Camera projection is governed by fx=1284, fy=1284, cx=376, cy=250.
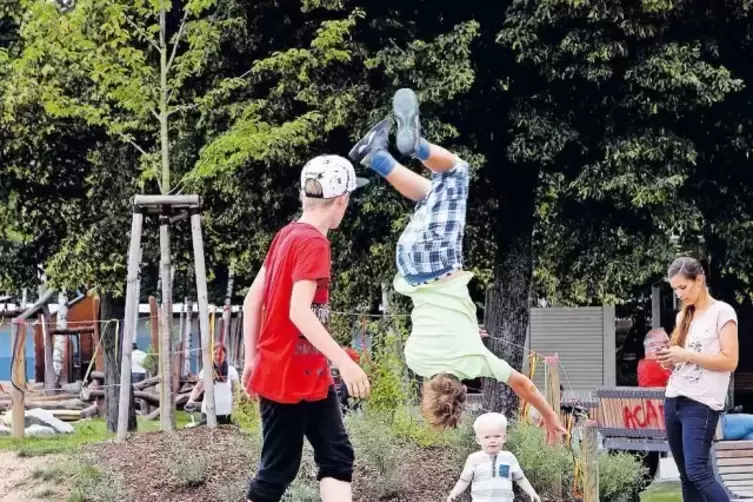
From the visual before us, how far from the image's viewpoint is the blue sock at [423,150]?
19.8 feet

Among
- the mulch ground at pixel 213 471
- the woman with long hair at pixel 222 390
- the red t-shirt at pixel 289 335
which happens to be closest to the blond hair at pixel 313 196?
the red t-shirt at pixel 289 335

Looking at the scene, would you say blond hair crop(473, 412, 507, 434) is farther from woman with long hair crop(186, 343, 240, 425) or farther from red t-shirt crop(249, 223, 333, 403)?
woman with long hair crop(186, 343, 240, 425)

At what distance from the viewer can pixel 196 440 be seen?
11945 mm

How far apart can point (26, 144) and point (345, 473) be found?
13.8 metres

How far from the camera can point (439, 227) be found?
6.19 metres

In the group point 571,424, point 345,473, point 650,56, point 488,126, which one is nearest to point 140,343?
point 488,126

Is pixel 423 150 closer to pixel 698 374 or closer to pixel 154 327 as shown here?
pixel 698 374

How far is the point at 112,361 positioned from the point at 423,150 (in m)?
15.6

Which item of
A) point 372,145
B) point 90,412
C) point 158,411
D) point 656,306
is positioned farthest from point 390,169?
point 90,412

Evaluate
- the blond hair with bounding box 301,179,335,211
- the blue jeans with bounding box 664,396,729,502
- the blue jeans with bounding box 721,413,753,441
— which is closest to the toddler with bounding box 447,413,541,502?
the blue jeans with bounding box 664,396,729,502

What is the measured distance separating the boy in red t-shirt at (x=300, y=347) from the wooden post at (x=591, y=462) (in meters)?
3.30

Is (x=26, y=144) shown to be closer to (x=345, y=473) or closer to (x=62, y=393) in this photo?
(x=62, y=393)

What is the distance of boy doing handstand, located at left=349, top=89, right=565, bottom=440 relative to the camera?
6.18m

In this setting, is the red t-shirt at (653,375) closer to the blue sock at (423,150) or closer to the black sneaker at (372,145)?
the black sneaker at (372,145)
